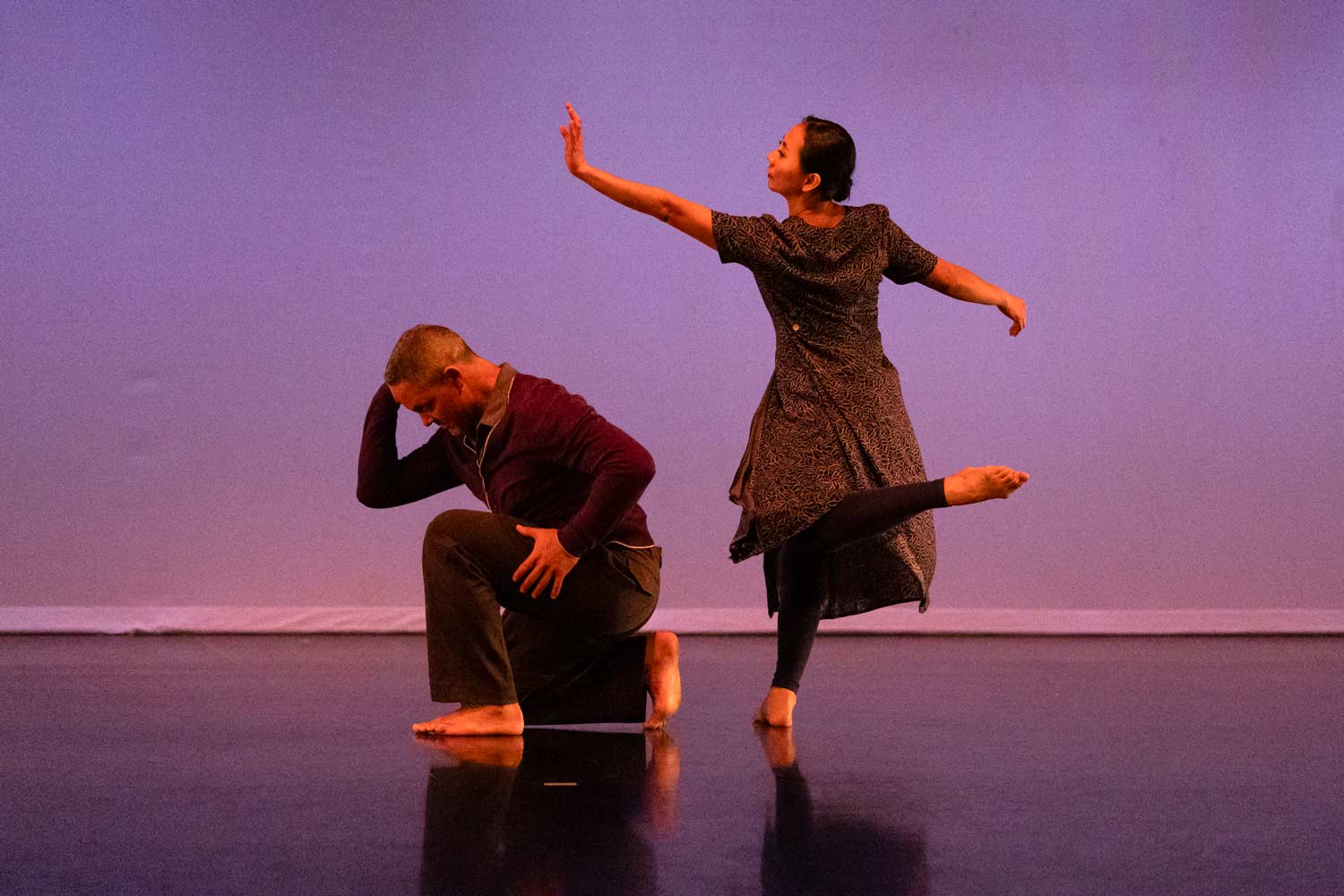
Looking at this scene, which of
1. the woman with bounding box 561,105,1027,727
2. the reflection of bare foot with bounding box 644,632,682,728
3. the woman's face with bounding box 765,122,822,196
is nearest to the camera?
the reflection of bare foot with bounding box 644,632,682,728

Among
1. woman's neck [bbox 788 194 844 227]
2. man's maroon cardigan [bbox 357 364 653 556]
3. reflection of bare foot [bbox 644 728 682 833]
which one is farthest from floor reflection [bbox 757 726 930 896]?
woman's neck [bbox 788 194 844 227]

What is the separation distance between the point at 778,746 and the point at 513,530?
53 centimetres

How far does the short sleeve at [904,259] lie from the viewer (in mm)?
2488

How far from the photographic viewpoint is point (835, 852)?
1392 mm

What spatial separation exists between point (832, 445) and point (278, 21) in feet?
8.94

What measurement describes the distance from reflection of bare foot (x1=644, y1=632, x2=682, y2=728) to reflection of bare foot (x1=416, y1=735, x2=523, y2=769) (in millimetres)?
249

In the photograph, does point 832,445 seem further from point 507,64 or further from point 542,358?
point 507,64

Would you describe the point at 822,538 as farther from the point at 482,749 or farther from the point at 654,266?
the point at 654,266

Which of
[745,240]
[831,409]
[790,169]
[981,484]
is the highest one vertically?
[790,169]

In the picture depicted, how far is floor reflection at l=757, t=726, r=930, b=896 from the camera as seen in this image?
4.15ft

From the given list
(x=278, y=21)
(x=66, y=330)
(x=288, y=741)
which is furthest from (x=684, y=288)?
(x=288, y=741)

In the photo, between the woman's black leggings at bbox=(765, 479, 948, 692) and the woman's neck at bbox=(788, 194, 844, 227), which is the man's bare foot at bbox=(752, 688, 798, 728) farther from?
the woman's neck at bbox=(788, 194, 844, 227)

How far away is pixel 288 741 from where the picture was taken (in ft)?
6.73

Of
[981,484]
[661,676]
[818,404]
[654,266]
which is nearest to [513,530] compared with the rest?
[661,676]
